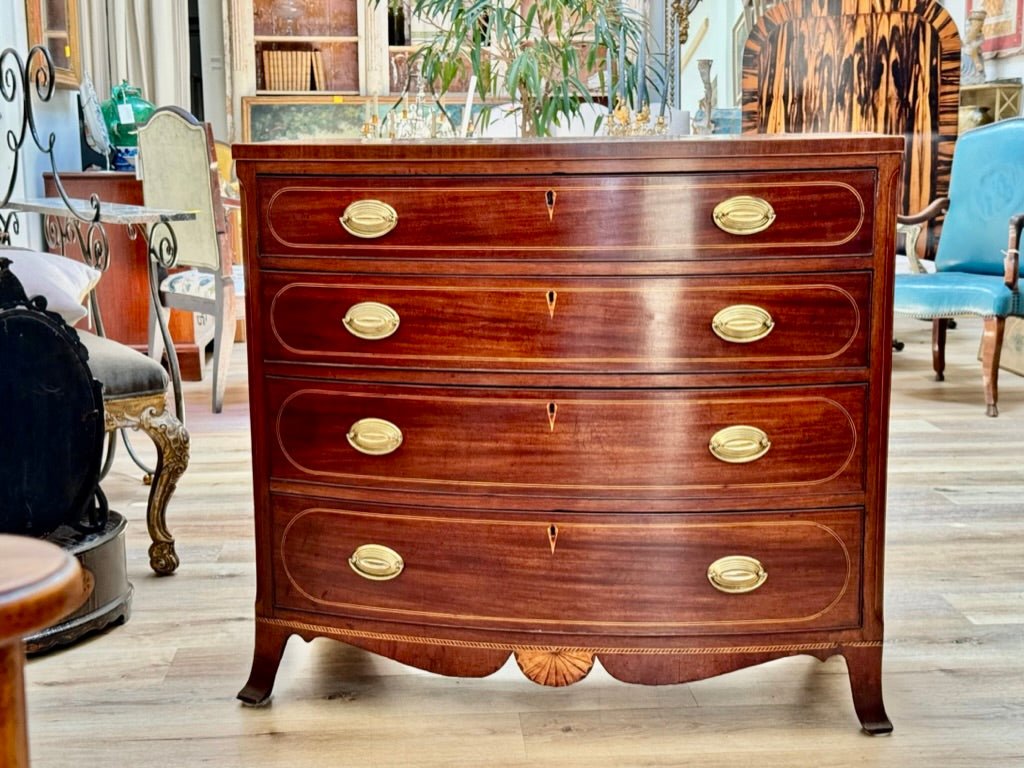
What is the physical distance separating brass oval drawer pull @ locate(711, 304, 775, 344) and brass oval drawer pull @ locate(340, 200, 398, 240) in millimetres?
506

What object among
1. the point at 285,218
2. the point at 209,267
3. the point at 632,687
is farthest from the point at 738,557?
the point at 209,267

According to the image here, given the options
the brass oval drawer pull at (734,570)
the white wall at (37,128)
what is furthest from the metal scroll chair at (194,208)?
the brass oval drawer pull at (734,570)

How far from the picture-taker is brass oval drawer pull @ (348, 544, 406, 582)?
193 cm

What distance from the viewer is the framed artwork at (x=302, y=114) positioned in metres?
8.39

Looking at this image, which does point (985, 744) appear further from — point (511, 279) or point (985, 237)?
point (985, 237)

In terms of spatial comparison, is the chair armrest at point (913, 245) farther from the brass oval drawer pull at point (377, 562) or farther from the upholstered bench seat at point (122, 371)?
the brass oval drawer pull at point (377, 562)

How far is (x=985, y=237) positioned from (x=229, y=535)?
346 centimetres

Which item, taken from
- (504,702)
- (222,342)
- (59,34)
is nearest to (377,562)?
(504,702)

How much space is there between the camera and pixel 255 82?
840 cm

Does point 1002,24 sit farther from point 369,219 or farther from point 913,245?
point 369,219

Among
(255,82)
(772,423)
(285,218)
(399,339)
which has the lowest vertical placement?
(772,423)

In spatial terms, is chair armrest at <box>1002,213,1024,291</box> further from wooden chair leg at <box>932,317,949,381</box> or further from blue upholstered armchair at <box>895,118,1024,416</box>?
wooden chair leg at <box>932,317,949,381</box>

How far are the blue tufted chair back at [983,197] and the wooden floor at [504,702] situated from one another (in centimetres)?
252

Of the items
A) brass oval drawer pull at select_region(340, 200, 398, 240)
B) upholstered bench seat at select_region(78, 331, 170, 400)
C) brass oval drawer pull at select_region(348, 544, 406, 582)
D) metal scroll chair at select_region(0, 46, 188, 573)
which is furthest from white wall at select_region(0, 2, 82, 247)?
brass oval drawer pull at select_region(348, 544, 406, 582)
